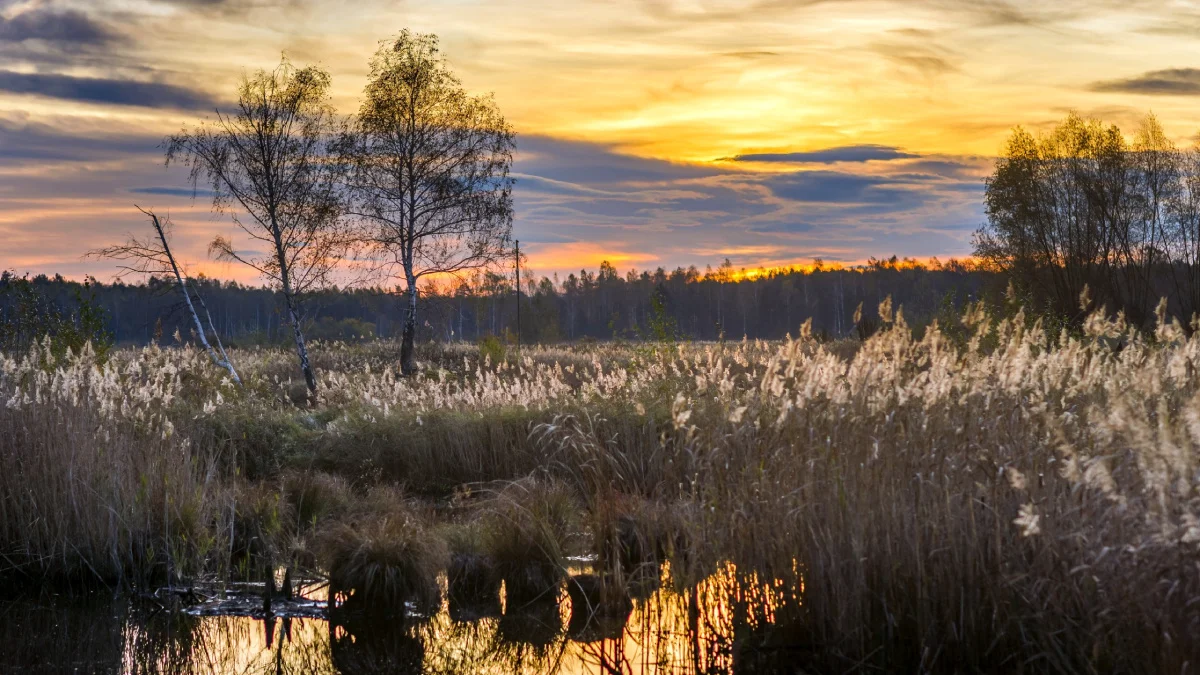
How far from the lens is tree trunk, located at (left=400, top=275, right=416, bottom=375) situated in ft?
87.6

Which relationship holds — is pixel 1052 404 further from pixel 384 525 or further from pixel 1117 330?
pixel 384 525

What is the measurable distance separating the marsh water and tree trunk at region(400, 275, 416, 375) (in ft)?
63.9

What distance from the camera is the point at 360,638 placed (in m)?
6.59

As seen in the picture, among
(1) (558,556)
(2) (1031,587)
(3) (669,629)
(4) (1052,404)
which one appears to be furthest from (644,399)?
(2) (1031,587)

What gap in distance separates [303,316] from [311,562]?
58.4 feet

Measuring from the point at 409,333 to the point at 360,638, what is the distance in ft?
69.0

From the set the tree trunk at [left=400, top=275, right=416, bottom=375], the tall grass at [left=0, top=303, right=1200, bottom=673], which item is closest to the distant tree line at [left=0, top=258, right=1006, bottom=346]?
the tree trunk at [left=400, top=275, right=416, bottom=375]

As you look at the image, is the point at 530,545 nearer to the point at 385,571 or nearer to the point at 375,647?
the point at 385,571

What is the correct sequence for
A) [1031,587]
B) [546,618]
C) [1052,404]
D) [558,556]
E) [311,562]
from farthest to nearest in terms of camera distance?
[311,562] → [558,556] → [546,618] → [1052,404] → [1031,587]

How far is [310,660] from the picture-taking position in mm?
6266

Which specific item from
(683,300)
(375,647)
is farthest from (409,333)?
(683,300)

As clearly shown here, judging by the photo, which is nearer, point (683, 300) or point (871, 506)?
point (871, 506)

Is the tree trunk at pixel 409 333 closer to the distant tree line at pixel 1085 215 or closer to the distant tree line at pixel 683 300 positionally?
the distant tree line at pixel 1085 215

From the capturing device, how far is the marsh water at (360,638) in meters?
5.78
